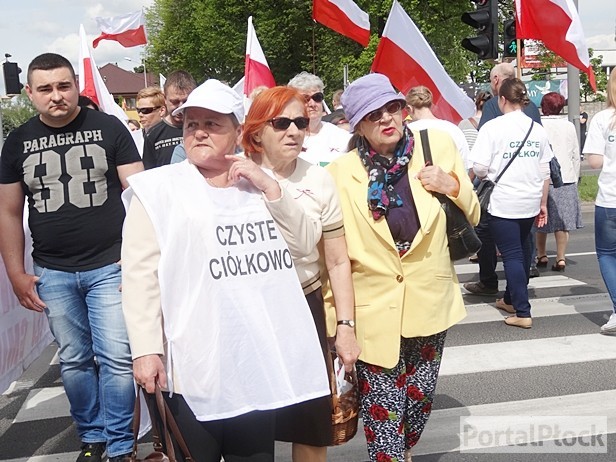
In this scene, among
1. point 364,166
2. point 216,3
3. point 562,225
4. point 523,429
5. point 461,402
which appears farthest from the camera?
point 216,3

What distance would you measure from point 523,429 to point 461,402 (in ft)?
1.86

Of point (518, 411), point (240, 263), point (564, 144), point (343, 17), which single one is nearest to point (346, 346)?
point (240, 263)

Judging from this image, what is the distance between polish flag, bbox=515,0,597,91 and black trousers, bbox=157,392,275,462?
256 inches

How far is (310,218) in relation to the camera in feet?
9.93

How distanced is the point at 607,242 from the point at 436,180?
324cm

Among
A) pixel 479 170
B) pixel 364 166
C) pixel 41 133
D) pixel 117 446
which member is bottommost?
pixel 117 446

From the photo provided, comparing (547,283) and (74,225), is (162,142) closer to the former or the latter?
(74,225)

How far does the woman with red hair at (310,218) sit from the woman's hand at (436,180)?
422 mm

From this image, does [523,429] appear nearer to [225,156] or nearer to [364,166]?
[364,166]

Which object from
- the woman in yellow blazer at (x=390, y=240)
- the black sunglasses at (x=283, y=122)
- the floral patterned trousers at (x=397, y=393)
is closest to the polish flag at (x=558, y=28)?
the woman in yellow blazer at (x=390, y=240)

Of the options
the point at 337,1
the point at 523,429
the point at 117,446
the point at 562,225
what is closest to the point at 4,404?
the point at 117,446

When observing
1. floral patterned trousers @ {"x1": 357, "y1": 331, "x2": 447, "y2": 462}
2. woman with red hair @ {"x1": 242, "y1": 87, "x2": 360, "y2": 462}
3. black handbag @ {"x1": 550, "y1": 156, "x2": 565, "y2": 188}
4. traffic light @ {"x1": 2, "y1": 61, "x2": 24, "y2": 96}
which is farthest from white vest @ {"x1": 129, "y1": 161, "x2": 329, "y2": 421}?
traffic light @ {"x1": 2, "y1": 61, "x2": 24, "y2": 96}

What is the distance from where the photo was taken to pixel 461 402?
4.88 metres

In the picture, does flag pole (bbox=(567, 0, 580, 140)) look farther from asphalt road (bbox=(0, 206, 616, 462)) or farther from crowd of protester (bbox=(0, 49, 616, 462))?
crowd of protester (bbox=(0, 49, 616, 462))
